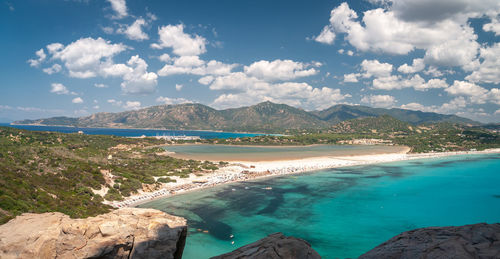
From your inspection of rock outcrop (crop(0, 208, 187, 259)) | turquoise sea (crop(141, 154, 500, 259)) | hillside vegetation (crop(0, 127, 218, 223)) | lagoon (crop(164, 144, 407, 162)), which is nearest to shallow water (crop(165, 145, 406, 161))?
lagoon (crop(164, 144, 407, 162))

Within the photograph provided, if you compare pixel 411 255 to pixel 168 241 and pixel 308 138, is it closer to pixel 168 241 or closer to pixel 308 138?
pixel 168 241

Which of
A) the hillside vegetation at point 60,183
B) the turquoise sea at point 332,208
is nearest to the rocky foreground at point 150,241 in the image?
the hillside vegetation at point 60,183

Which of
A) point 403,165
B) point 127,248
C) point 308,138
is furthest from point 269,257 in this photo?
point 308,138

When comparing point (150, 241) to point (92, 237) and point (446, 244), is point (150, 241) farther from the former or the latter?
point (446, 244)

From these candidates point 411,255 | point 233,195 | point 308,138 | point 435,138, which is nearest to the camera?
point 411,255

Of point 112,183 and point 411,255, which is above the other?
point 411,255

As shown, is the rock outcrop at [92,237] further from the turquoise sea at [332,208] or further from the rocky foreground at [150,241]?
the turquoise sea at [332,208]

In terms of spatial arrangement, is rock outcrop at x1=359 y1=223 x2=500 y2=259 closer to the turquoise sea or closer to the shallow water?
the turquoise sea
